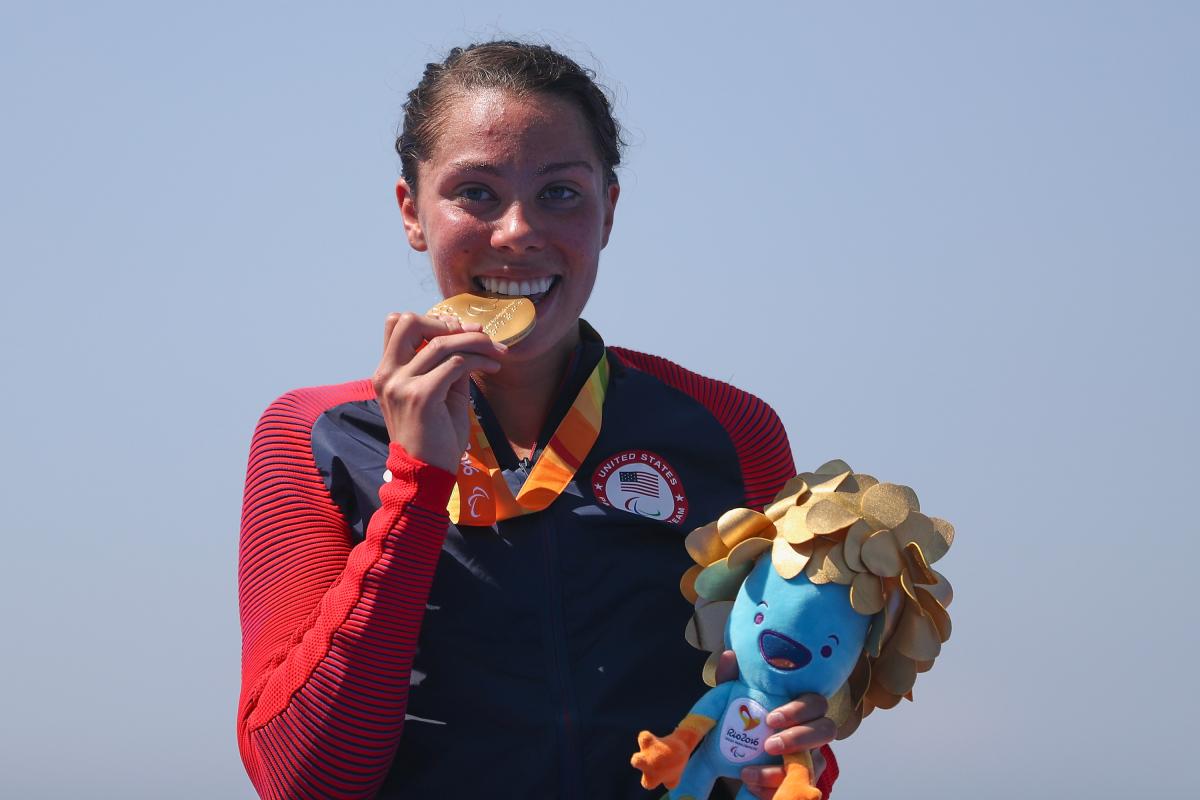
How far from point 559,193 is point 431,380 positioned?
69 centimetres

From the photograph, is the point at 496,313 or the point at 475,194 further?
the point at 475,194

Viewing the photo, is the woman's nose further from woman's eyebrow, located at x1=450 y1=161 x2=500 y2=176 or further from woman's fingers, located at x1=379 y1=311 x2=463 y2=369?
woman's fingers, located at x1=379 y1=311 x2=463 y2=369

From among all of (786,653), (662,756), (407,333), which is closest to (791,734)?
(786,653)

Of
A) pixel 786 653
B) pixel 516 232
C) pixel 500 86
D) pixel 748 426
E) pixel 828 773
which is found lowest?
pixel 828 773

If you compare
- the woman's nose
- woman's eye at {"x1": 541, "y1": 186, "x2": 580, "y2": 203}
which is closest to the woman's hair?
woman's eye at {"x1": 541, "y1": 186, "x2": 580, "y2": 203}

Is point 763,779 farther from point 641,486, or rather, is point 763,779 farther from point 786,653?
point 641,486

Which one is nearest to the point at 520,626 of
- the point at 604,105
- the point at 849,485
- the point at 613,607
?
the point at 613,607

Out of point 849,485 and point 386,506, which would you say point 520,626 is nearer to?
point 386,506

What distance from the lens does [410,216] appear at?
4.41 meters

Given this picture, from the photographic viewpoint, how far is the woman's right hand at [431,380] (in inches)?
144

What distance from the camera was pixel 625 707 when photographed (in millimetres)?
3867

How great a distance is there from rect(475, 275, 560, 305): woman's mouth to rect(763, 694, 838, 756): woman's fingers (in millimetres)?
1148

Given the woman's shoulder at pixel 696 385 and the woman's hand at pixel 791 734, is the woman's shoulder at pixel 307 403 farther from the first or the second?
the woman's hand at pixel 791 734

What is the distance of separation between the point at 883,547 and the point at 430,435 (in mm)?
1011
